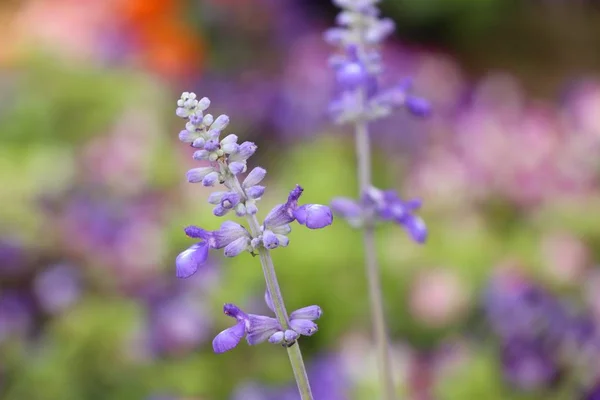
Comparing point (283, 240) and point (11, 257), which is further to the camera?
point (11, 257)

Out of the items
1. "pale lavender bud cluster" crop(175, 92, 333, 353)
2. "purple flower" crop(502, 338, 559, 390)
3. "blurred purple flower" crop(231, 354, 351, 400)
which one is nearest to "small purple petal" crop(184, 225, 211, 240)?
"pale lavender bud cluster" crop(175, 92, 333, 353)

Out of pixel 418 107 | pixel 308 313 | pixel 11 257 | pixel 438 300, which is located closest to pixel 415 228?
pixel 418 107

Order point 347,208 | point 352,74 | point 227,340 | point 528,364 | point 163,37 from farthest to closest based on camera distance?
point 163,37, point 528,364, point 347,208, point 352,74, point 227,340

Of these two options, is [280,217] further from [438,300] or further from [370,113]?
[438,300]

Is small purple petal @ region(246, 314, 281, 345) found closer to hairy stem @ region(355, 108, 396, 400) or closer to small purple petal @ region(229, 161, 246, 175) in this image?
small purple petal @ region(229, 161, 246, 175)

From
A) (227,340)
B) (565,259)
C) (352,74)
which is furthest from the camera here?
(565,259)

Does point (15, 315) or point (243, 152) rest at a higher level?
point (15, 315)

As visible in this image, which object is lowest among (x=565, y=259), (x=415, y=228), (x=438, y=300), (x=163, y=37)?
(x=415, y=228)

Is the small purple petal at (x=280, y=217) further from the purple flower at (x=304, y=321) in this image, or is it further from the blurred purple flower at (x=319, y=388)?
the blurred purple flower at (x=319, y=388)
